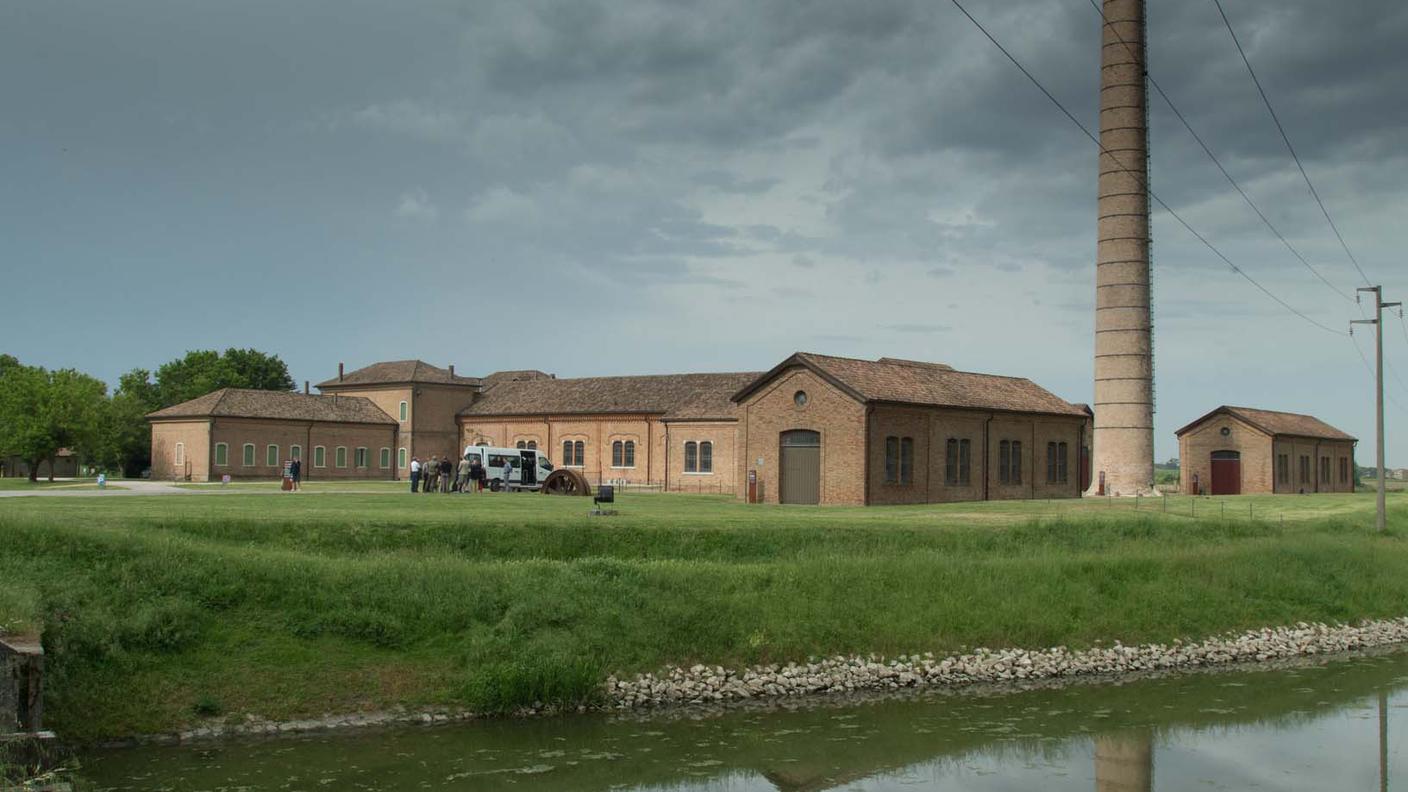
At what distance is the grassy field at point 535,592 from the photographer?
16000 mm

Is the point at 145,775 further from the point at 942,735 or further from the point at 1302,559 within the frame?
the point at 1302,559

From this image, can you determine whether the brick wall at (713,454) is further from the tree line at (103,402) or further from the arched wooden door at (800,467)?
the tree line at (103,402)

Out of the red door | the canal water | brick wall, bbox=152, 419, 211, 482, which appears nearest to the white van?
brick wall, bbox=152, 419, 211, 482

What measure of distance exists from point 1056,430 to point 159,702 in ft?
119

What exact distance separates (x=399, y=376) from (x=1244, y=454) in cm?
4332

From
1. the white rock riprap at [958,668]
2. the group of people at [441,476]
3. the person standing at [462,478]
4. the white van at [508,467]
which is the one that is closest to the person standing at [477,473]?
the group of people at [441,476]

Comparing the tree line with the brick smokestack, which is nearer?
the brick smokestack

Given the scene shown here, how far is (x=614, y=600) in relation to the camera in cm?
1925

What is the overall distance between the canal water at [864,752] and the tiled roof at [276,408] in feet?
154

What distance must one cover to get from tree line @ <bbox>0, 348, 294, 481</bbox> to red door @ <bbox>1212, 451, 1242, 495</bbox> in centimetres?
5436


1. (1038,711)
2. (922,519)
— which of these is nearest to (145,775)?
(1038,711)

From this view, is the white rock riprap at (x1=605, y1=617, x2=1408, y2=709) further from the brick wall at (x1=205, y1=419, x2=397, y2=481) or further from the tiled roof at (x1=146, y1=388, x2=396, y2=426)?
→ the tiled roof at (x1=146, y1=388, x2=396, y2=426)

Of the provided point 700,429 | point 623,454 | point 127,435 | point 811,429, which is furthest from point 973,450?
point 127,435

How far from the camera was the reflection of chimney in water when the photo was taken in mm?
13398
